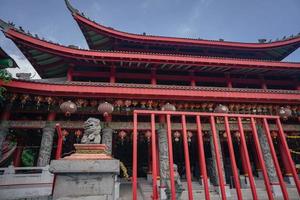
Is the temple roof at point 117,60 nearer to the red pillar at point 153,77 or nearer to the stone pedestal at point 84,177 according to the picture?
the red pillar at point 153,77

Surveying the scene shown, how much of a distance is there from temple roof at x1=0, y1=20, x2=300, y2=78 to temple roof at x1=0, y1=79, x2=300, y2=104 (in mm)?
2619

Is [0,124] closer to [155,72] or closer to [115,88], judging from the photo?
[115,88]

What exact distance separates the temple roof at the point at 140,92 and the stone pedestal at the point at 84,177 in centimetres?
575

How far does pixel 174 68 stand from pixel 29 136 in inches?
375

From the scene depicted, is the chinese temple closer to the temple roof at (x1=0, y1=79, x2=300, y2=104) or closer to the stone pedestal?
the temple roof at (x1=0, y1=79, x2=300, y2=104)

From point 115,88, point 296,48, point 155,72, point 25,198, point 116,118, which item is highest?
point 296,48

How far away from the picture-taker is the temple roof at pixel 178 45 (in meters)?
13.4

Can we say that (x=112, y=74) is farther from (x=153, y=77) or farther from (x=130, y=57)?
(x=153, y=77)

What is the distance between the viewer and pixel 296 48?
15125 mm

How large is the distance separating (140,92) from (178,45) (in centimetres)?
737

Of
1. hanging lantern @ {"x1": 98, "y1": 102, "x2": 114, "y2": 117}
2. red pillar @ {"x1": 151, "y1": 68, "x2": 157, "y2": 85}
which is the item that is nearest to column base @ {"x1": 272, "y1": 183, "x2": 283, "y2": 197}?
red pillar @ {"x1": 151, "y1": 68, "x2": 157, "y2": 85}

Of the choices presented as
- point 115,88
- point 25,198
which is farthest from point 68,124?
point 25,198

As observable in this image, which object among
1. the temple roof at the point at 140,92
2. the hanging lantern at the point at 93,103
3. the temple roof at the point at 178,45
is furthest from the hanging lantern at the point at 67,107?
the temple roof at the point at 178,45

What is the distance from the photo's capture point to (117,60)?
10.9 metres
